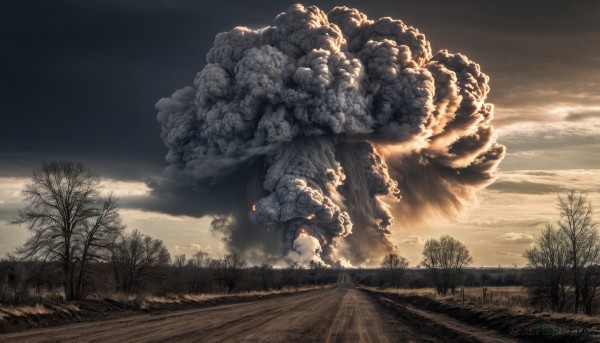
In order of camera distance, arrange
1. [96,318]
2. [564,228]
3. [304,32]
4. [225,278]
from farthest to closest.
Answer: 1. [304,32]
2. [225,278]
3. [564,228]
4. [96,318]

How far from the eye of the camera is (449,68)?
111 meters

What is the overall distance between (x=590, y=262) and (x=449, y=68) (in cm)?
7097

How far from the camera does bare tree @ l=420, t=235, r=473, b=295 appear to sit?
80.1m

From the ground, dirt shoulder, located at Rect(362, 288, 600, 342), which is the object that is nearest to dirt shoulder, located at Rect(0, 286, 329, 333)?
the ground

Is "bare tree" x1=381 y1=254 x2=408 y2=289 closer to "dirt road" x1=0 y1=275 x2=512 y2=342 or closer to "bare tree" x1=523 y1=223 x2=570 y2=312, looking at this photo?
"bare tree" x1=523 y1=223 x2=570 y2=312

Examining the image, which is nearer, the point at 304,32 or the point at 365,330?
the point at 365,330

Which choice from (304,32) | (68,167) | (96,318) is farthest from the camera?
(304,32)

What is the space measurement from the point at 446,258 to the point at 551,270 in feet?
107

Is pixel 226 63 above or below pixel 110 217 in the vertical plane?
above

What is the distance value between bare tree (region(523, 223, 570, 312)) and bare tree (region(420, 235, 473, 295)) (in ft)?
88.9

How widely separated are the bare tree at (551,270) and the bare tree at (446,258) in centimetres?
2710

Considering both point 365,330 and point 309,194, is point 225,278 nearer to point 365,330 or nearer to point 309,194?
point 309,194

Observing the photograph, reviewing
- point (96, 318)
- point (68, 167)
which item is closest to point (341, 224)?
point (68, 167)

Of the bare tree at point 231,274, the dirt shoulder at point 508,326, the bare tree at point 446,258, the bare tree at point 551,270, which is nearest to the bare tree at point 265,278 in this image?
the bare tree at point 231,274
